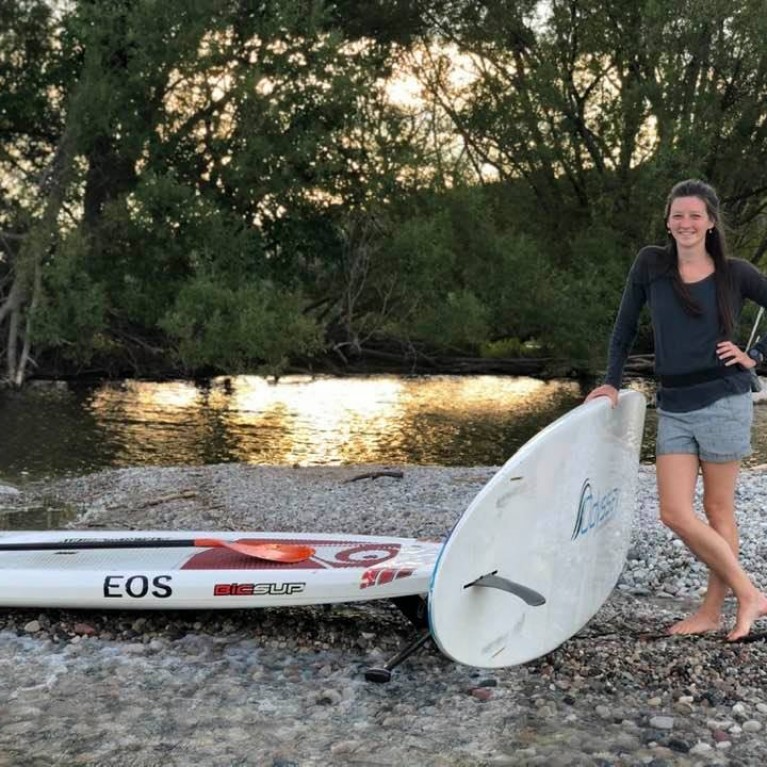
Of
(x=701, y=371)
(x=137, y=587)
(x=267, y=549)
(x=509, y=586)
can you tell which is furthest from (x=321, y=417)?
(x=509, y=586)

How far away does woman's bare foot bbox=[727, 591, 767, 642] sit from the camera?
3.99 meters

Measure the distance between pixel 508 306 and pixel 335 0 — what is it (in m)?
7.02

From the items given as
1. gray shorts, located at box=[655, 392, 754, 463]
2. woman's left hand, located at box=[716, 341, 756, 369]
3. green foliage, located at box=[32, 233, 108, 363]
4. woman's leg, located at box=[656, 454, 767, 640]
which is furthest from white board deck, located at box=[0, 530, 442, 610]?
green foliage, located at box=[32, 233, 108, 363]

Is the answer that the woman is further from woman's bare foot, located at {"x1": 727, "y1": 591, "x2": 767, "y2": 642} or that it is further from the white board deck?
the white board deck

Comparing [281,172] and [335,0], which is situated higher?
[335,0]

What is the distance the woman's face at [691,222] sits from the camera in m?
3.81

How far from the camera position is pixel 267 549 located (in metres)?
4.60

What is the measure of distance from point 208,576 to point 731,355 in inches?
102

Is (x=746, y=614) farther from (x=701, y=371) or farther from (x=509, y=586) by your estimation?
(x=509, y=586)

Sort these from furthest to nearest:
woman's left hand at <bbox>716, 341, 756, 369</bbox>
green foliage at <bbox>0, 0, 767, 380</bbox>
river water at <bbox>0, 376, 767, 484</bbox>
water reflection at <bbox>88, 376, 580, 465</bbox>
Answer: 1. green foliage at <bbox>0, 0, 767, 380</bbox>
2. water reflection at <bbox>88, 376, 580, 465</bbox>
3. river water at <bbox>0, 376, 767, 484</bbox>
4. woman's left hand at <bbox>716, 341, 756, 369</bbox>

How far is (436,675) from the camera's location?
388cm

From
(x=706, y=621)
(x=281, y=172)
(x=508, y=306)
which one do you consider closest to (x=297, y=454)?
(x=281, y=172)

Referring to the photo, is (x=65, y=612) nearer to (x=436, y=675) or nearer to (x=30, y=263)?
(x=436, y=675)

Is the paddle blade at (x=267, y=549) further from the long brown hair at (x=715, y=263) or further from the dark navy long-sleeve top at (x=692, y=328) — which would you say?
the long brown hair at (x=715, y=263)
